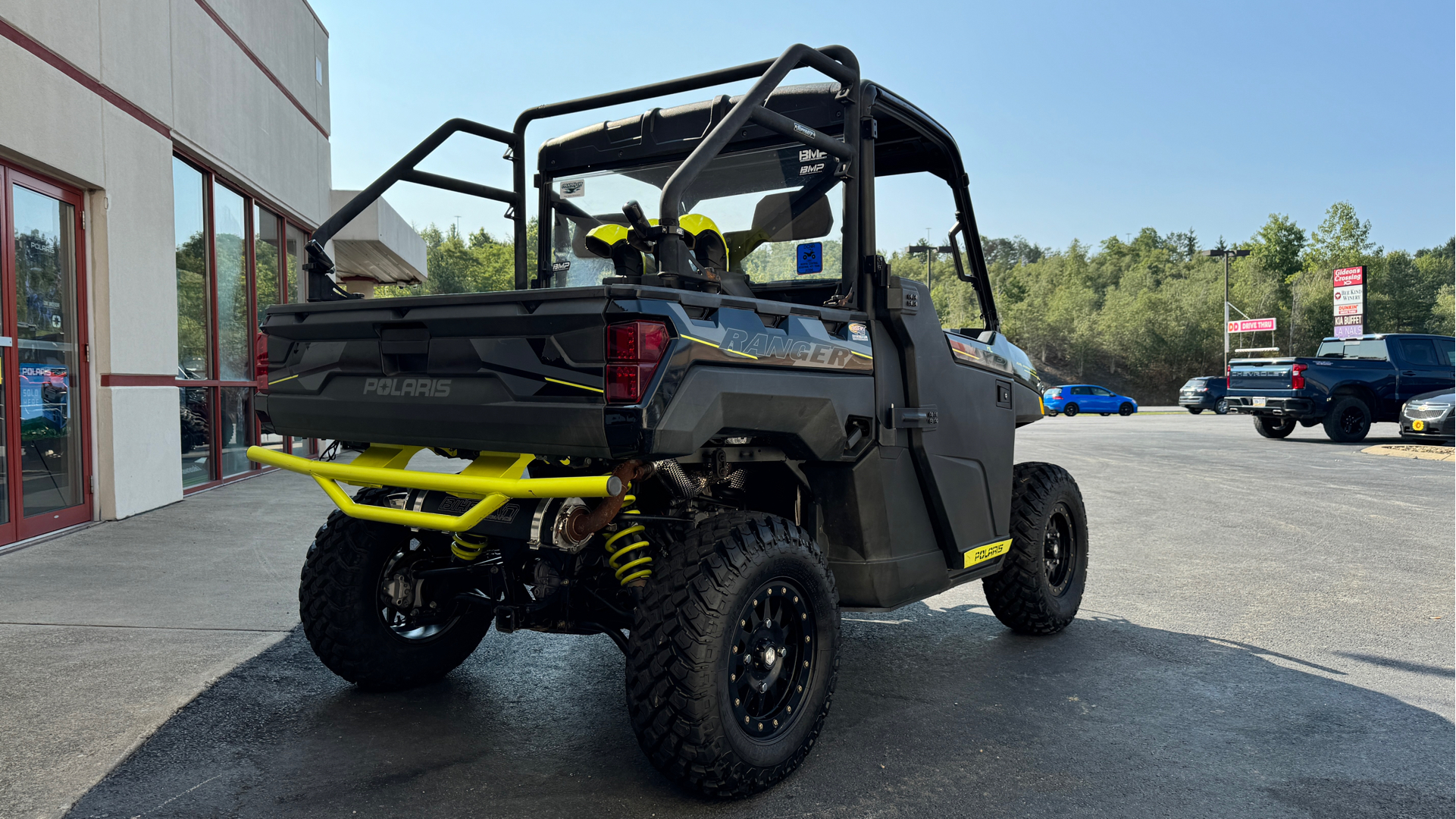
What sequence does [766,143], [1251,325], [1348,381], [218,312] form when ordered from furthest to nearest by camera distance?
[1251,325] → [1348,381] → [218,312] → [766,143]

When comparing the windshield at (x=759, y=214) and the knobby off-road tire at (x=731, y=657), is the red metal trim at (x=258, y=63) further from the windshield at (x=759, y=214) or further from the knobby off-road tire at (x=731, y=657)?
the knobby off-road tire at (x=731, y=657)

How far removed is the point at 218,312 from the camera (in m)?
11.6

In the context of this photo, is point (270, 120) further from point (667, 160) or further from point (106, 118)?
point (667, 160)

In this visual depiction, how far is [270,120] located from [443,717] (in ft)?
38.5

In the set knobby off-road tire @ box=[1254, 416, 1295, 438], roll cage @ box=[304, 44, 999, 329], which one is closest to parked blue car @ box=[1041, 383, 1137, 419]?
knobby off-road tire @ box=[1254, 416, 1295, 438]

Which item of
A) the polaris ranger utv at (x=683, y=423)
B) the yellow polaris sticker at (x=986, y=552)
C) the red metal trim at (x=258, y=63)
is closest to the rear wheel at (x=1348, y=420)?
the polaris ranger utv at (x=683, y=423)

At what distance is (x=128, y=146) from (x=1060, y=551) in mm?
8467

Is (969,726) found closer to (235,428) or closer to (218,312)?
(218,312)

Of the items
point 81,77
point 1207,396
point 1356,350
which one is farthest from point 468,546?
point 1207,396

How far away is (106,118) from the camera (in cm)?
860

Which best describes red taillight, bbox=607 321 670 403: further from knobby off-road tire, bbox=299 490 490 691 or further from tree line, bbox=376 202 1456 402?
tree line, bbox=376 202 1456 402

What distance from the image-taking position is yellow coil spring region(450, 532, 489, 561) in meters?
3.96

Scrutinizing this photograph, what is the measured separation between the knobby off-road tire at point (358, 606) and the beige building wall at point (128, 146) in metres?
5.26

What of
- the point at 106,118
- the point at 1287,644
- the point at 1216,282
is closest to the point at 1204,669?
the point at 1287,644
